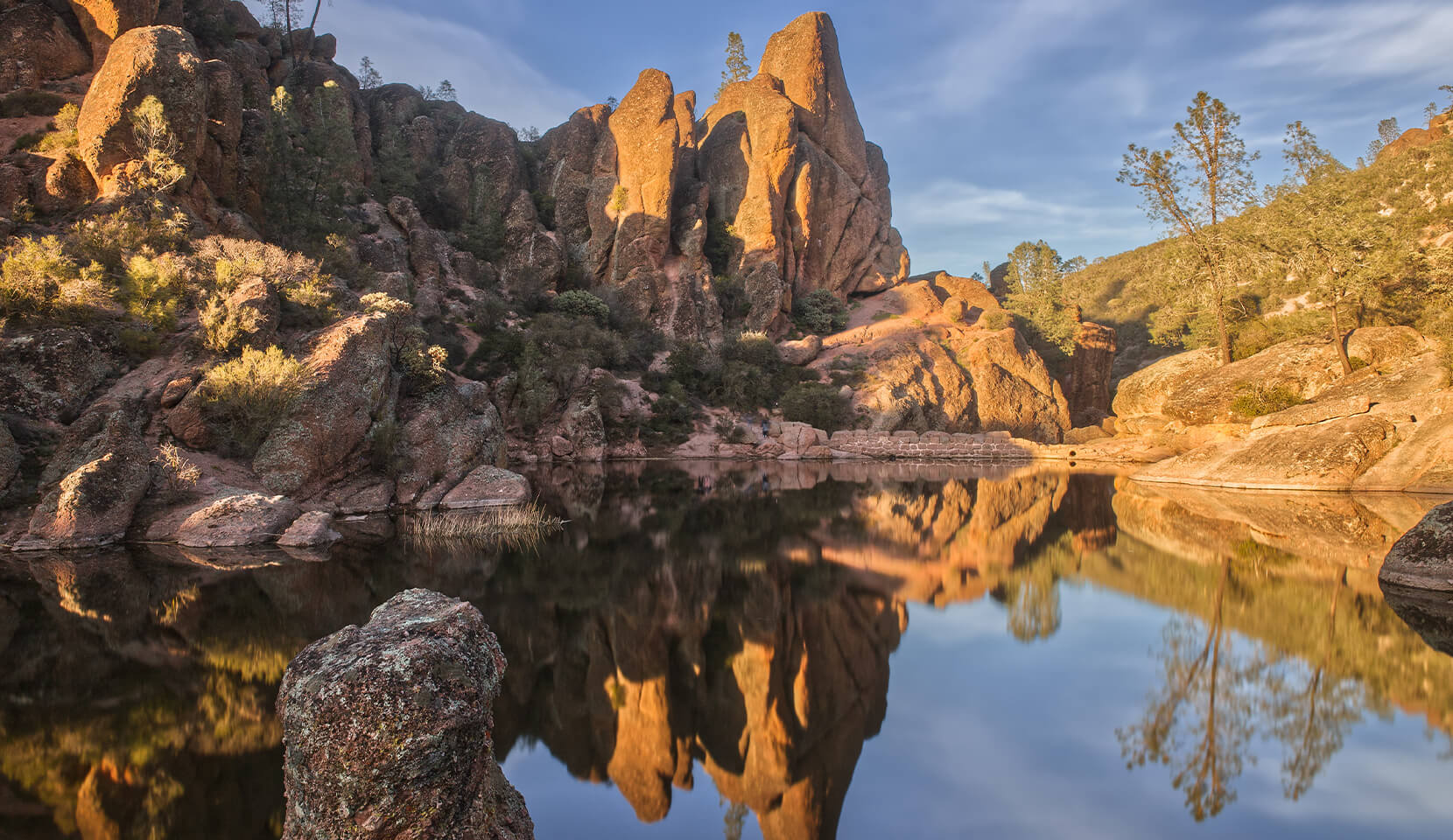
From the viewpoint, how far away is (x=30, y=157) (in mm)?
20188

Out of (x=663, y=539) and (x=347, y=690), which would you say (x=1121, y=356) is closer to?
(x=663, y=539)

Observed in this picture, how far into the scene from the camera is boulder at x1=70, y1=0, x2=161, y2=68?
2534cm

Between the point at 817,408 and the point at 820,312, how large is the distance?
12.9m

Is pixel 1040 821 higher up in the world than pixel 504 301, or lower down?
lower down

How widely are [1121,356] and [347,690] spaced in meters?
70.4

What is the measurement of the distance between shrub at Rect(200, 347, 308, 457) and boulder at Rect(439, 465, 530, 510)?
4.05 metres

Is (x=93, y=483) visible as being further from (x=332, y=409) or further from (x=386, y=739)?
(x=386, y=739)

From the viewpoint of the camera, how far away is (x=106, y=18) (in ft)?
83.6

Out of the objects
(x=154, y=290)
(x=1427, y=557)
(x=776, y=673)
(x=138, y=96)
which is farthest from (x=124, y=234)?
(x=1427, y=557)

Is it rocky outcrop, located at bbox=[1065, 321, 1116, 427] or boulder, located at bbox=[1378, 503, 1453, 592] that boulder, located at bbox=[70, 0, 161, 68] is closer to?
boulder, located at bbox=[1378, 503, 1453, 592]

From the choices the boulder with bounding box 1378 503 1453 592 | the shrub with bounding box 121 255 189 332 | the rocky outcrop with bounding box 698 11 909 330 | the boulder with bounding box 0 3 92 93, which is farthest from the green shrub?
the boulder with bounding box 0 3 92 93

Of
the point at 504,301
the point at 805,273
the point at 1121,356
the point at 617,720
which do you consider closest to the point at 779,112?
the point at 805,273

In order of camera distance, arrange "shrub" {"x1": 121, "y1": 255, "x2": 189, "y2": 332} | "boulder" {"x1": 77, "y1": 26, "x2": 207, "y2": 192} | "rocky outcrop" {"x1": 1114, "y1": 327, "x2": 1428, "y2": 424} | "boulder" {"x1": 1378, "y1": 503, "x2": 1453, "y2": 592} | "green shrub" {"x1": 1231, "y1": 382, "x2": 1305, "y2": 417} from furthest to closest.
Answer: "green shrub" {"x1": 1231, "y1": 382, "x2": 1305, "y2": 417}
"rocky outcrop" {"x1": 1114, "y1": 327, "x2": 1428, "y2": 424}
"boulder" {"x1": 77, "y1": 26, "x2": 207, "y2": 192}
"shrub" {"x1": 121, "y1": 255, "x2": 189, "y2": 332}
"boulder" {"x1": 1378, "y1": 503, "x2": 1453, "y2": 592}

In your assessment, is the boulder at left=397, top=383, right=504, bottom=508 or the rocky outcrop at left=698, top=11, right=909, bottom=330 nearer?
the boulder at left=397, top=383, right=504, bottom=508
